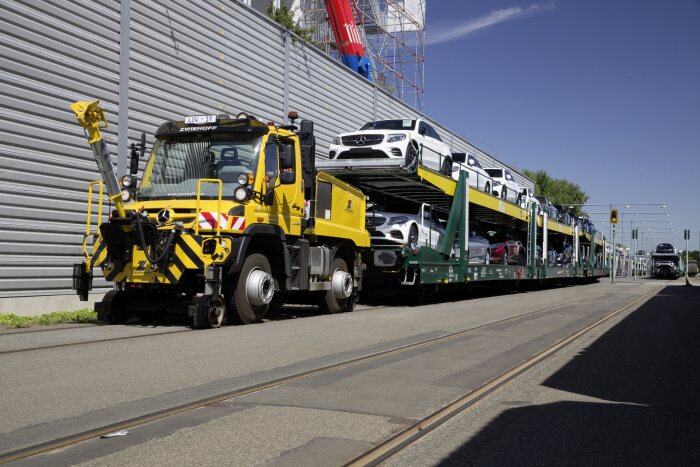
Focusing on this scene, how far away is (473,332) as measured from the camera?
1064cm

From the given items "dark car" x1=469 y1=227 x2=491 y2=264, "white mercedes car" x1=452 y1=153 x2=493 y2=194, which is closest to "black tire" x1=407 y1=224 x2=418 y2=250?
"white mercedes car" x1=452 y1=153 x2=493 y2=194

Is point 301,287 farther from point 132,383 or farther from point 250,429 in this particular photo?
point 250,429

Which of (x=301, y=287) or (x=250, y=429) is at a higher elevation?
(x=301, y=287)

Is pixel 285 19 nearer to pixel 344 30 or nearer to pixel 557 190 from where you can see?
pixel 344 30

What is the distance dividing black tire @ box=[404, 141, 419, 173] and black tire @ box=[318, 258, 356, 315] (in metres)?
2.57

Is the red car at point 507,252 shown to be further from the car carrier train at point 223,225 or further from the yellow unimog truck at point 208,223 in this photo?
the yellow unimog truck at point 208,223

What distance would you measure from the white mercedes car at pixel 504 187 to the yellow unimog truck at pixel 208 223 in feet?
38.8

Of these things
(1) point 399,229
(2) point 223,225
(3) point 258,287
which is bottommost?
(3) point 258,287

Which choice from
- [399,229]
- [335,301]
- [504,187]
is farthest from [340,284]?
[504,187]

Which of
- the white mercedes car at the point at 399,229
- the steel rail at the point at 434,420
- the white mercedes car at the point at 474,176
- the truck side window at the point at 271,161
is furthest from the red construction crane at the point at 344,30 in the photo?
the steel rail at the point at 434,420

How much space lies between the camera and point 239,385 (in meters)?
5.95

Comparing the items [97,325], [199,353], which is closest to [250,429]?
[199,353]

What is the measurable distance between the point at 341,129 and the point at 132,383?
61.8 feet

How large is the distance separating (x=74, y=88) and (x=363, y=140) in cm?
608
